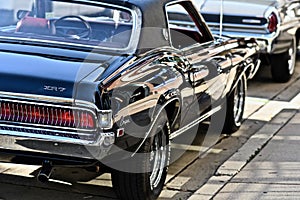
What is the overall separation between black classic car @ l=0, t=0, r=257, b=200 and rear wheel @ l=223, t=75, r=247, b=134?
963 mm

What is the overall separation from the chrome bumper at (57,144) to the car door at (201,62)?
151 centimetres

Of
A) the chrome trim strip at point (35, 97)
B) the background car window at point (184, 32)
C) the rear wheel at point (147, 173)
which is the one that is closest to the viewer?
the chrome trim strip at point (35, 97)

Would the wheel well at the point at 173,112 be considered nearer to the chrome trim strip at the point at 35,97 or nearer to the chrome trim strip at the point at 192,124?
the chrome trim strip at the point at 192,124

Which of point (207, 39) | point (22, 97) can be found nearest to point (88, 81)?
point (22, 97)

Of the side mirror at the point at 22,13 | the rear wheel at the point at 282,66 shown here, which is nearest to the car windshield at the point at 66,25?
the side mirror at the point at 22,13

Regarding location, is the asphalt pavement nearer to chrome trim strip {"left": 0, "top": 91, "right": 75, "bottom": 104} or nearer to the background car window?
the background car window

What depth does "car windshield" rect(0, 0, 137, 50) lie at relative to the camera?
5.88m

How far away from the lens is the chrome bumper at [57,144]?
5000mm

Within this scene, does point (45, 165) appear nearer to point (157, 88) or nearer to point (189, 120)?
point (157, 88)

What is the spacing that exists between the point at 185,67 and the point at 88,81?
4.69 feet

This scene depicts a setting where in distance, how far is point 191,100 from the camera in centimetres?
635

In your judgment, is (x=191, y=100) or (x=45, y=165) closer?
(x=45, y=165)

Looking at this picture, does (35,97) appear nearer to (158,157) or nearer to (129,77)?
(129,77)

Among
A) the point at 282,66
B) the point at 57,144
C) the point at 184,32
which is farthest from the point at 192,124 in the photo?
the point at 282,66
